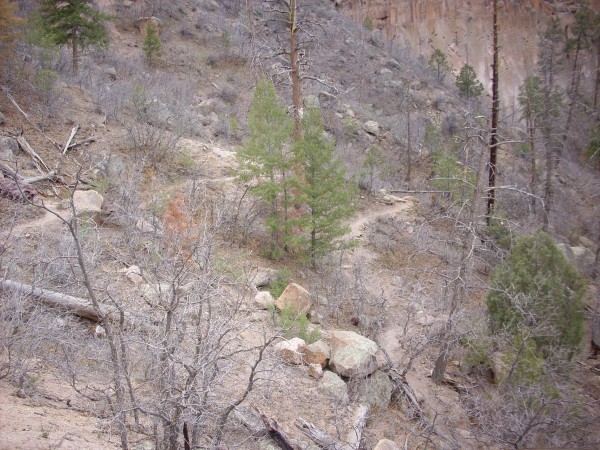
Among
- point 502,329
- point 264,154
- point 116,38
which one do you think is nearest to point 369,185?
point 264,154

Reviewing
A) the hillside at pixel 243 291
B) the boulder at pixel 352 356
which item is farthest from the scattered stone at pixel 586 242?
the boulder at pixel 352 356

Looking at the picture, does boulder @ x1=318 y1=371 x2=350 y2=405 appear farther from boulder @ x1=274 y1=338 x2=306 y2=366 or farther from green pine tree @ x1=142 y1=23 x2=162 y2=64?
green pine tree @ x1=142 y1=23 x2=162 y2=64

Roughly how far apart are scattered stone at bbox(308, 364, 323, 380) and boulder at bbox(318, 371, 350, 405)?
83 mm

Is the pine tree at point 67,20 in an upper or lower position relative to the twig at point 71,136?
upper

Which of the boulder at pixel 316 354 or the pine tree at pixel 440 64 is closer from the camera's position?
the boulder at pixel 316 354

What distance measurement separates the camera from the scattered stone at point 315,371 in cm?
677

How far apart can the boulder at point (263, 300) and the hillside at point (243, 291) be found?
5 centimetres

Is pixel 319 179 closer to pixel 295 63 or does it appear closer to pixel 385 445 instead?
pixel 295 63

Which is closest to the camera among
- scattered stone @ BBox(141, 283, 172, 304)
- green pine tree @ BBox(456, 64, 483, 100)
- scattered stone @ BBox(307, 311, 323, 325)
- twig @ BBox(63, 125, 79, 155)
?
scattered stone @ BBox(141, 283, 172, 304)

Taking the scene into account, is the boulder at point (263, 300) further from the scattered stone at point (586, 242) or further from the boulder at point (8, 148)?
the scattered stone at point (586, 242)

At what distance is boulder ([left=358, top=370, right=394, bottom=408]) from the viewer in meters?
6.78

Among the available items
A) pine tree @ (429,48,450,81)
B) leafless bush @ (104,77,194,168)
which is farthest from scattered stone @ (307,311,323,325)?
pine tree @ (429,48,450,81)

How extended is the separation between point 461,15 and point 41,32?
1800 inches

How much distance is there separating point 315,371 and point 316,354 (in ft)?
1.08
